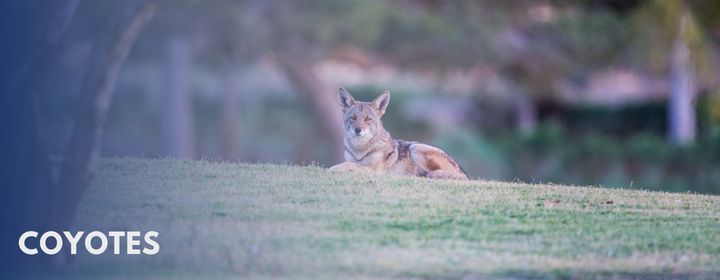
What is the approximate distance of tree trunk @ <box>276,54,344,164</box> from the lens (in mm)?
15578

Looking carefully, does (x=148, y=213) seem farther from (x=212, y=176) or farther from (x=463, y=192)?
(x=463, y=192)

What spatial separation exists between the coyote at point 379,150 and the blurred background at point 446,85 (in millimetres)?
5119

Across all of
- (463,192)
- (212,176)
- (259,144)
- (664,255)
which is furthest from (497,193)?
(259,144)

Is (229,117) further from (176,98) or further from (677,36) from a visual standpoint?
(677,36)

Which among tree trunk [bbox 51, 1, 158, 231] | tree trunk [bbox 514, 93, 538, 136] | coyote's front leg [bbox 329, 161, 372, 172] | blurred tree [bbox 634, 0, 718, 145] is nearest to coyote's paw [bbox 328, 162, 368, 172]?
coyote's front leg [bbox 329, 161, 372, 172]

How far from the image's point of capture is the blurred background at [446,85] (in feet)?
47.3

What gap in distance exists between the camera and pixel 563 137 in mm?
15992

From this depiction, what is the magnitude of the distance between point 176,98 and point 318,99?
1.76 meters

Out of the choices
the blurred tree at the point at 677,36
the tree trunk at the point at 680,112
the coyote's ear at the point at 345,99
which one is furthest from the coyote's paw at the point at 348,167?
the tree trunk at the point at 680,112

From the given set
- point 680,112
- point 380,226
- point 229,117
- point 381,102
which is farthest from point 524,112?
point 380,226

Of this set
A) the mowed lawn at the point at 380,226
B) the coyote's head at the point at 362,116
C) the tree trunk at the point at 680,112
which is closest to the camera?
the mowed lawn at the point at 380,226

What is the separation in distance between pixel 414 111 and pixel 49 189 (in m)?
12.0

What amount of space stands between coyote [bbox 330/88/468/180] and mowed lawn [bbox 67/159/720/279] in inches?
16.9

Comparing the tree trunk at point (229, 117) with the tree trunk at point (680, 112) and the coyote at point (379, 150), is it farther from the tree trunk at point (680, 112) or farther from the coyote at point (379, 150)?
the coyote at point (379, 150)
